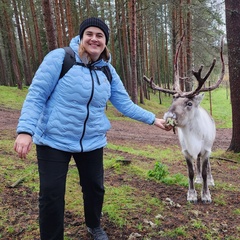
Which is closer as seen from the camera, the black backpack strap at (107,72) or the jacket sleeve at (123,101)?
the black backpack strap at (107,72)

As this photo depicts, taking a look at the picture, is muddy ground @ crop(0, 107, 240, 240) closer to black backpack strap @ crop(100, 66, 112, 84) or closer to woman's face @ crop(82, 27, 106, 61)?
black backpack strap @ crop(100, 66, 112, 84)

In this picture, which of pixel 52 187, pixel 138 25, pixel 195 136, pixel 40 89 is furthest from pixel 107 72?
pixel 138 25

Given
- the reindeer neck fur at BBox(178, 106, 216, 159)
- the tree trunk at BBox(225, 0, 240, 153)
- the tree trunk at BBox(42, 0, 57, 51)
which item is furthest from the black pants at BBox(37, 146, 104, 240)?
the tree trunk at BBox(225, 0, 240, 153)

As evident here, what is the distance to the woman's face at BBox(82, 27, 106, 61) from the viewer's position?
2.82 metres

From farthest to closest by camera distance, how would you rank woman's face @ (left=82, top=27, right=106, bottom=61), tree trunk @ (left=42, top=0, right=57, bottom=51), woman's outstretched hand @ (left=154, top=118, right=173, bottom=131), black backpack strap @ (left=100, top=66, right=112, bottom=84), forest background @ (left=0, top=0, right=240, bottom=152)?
1. forest background @ (left=0, top=0, right=240, bottom=152)
2. tree trunk @ (left=42, top=0, right=57, bottom=51)
3. woman's outstretched hand @ (left=154, top=118, right=173, bottom=131)
4. black backpack strap @ (left=100, top=66, right=112, bottom=84)
5. woman's face @ (left=82, top=27, right=106, bottom=61)

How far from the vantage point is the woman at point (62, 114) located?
8.57 feet

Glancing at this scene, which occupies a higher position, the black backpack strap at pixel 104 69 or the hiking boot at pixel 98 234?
the black backpack strap at pixel 104 69

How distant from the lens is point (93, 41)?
2.83m

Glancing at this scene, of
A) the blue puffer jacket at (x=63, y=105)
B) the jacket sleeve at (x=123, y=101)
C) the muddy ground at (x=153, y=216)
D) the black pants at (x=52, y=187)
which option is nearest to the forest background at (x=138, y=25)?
the muddy ground at (x=153, y=216)

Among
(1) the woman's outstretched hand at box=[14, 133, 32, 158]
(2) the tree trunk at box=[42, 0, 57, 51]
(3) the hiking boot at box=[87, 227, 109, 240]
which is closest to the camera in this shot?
(1) the woman's outstretched hand at box=[14, 133, 32, 158]

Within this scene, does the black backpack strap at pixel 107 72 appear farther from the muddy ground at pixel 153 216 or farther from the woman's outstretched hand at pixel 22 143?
the muddy ground at pixel 153 216

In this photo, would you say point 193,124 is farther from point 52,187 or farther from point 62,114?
point 52,187

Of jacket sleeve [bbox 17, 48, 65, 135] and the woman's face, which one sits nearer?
jacket sleeve [bbox 17, 48, 65, 135]

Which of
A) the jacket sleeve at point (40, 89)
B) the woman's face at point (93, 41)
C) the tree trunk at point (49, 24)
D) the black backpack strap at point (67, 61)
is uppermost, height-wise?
the tree trunk at point (49, 24)
